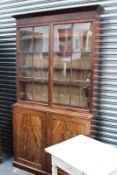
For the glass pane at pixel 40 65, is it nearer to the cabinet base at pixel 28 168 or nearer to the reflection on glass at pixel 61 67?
the reflection on glass at pixel 61 67

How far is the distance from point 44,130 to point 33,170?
0.59 metres

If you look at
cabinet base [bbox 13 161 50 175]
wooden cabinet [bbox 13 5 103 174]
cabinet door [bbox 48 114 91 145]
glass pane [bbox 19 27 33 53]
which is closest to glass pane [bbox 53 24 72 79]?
wooden cabinet [bbox 13 5 103 174]

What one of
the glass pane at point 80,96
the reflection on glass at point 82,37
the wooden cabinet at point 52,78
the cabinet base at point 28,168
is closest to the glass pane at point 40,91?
the wooden cabinet at point 52,78

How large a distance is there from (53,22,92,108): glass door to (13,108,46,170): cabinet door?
351 mm

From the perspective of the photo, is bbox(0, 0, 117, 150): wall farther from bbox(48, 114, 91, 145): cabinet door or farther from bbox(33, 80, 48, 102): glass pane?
bbox(33, 80, 48, 102): glass pane

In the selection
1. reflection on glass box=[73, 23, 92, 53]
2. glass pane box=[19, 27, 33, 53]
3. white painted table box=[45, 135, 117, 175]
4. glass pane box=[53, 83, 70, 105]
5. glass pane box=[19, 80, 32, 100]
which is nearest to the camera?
white painted table box=[45, 135, 117, 175]

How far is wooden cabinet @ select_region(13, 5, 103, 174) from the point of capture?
241cm

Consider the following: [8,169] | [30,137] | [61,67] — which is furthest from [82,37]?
[8,169]

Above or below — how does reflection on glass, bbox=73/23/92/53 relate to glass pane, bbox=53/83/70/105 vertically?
above

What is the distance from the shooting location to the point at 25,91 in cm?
295

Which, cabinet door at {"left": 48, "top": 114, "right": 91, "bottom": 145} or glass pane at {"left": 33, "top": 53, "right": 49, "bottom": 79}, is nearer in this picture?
cabinet door at {"left": 48, "top": 114, "right": 91, "bottom": 145}

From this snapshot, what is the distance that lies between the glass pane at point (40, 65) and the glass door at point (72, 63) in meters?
0.14

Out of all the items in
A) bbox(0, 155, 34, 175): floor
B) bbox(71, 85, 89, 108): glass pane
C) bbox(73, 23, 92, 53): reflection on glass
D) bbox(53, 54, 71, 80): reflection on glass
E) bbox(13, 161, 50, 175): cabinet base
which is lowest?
bbox(0, 155, 34, 175): floor

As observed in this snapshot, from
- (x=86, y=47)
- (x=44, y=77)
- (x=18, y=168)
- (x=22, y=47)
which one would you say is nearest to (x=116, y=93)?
(x=86, y=47)
